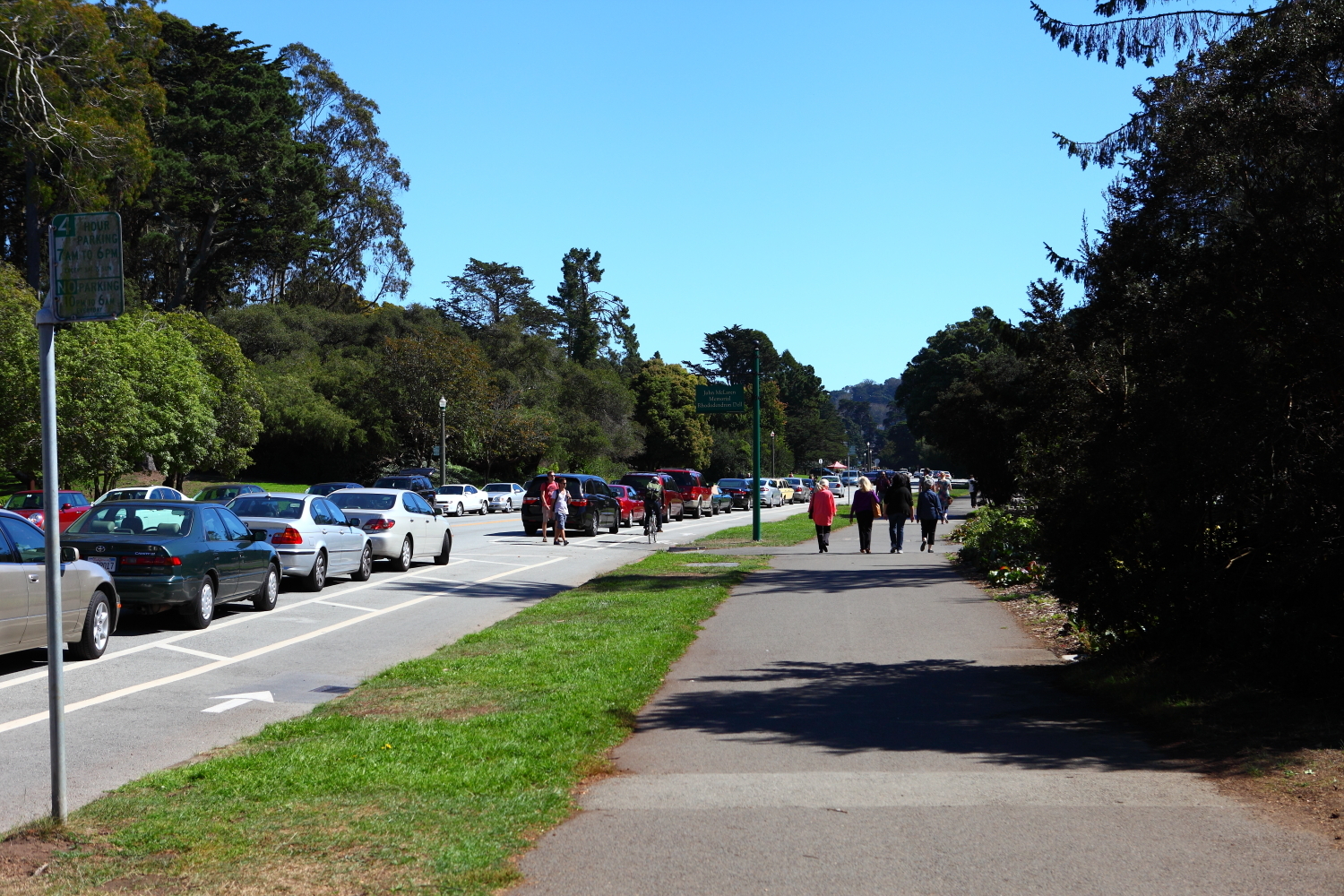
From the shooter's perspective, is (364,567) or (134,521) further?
(364,567)

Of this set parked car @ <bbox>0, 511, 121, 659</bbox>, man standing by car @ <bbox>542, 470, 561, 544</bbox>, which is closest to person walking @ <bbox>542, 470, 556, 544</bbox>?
man standing by car @ <bbox>542, 470, 561, 544</bbox>

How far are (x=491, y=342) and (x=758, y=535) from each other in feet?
165

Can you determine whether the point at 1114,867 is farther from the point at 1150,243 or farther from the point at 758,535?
the point at 758,535

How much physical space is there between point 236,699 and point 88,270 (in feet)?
17.0

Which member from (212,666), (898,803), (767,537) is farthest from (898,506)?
(898,803)

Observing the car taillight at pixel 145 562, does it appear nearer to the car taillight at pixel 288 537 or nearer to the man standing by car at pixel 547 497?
the car taillight at pixel 288 537

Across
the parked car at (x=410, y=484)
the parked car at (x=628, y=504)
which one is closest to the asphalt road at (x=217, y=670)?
the parked car at (x=628, y=504)

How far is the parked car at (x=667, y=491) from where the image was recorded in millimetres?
45075

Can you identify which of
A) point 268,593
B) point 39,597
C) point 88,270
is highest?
point 88,270

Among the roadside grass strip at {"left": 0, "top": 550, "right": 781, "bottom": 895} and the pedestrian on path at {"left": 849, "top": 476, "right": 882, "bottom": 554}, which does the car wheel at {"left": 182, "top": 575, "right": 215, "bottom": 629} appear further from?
the pedestrian on path at {"left": 849, "top": 476, "right": 882, "bottom": 554}

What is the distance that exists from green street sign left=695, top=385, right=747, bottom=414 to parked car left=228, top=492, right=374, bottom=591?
17.1 metres

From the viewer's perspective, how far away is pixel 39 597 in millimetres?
10734

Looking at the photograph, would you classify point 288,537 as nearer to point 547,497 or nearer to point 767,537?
point 547,497

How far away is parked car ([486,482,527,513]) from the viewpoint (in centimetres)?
5878
